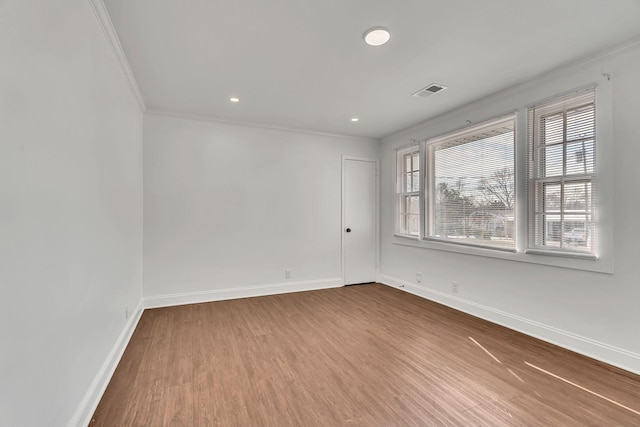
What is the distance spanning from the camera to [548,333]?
2713mm

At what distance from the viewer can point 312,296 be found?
13.9 feet

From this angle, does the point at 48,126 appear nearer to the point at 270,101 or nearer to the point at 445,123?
the point at 270,101

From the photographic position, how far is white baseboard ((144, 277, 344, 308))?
3.72 m

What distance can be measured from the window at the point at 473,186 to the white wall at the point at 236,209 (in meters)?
1.52

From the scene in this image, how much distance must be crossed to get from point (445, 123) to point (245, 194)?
9.86 feet

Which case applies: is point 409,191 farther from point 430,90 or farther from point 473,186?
point 430,90

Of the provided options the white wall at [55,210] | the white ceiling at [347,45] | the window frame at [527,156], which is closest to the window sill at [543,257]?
the window frame at [527,156]

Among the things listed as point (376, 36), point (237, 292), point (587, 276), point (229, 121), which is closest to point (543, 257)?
point (587, 276)

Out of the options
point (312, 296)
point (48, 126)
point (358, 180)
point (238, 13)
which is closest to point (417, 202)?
point (358, 180)

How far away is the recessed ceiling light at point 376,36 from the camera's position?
2048 millimetres

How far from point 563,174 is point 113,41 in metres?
4.01

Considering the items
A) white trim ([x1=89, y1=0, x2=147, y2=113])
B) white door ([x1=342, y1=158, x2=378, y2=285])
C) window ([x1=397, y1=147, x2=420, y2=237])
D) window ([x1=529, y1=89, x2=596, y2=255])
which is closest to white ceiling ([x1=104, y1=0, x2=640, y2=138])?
white trim ([x1=89, y1=0, x2=147, y2=113])

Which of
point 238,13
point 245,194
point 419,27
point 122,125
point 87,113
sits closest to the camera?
point 87,113

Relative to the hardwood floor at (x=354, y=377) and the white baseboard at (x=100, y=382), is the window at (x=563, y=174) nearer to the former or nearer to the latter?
the hardwood floor at (x=354, y=377)
